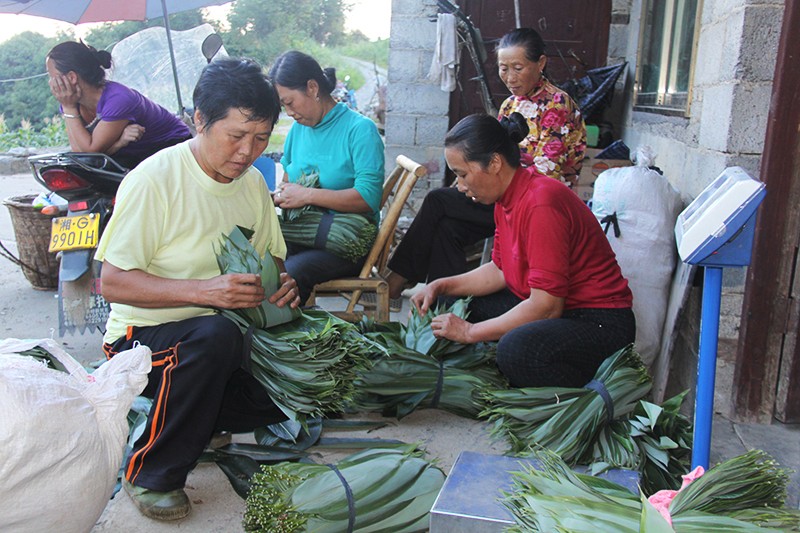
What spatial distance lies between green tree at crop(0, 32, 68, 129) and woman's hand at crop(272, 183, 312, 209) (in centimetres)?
1318

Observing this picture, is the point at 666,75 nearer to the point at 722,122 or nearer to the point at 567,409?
the point at 722,122

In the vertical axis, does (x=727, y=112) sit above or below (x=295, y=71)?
below

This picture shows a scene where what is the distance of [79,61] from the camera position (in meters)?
3.78

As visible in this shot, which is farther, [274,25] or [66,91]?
[274,25]

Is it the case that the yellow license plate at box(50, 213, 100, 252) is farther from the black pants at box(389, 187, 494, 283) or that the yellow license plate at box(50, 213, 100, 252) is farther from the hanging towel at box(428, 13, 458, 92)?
the hanging towel at box(428, 13, 458, 92)

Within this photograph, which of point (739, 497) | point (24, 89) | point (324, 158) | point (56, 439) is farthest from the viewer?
point (24, 89)

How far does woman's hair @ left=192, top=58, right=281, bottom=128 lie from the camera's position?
2232 millimetres

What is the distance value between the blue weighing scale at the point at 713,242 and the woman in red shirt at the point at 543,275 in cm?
67

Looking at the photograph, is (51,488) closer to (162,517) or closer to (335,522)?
(162,517)

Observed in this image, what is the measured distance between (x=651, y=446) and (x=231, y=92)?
1778mm

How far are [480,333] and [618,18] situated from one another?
414 centimetres

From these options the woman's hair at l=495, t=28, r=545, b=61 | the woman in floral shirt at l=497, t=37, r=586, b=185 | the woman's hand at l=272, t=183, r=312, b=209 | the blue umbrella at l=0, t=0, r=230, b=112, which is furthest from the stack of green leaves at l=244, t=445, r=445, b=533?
the blue umbrella at l=0, t=0, r=230, b=112

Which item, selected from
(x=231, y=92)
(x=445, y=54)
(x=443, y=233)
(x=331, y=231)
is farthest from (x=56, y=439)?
(x=445, y=54)

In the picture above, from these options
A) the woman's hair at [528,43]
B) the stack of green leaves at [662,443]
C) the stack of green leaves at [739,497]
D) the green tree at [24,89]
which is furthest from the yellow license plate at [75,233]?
the green tree at [24,89]
